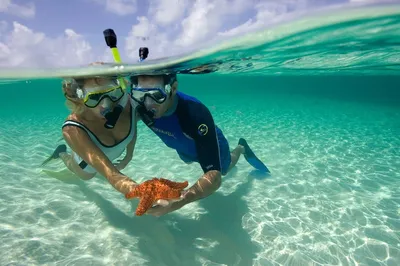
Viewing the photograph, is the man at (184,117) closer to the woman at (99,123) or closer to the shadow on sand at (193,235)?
the woman at (99,123)

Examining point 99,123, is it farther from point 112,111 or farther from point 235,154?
point 235,154

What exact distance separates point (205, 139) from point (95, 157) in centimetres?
179

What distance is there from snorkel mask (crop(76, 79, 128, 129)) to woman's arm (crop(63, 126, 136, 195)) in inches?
23.0

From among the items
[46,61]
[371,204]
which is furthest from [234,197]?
[46,61]

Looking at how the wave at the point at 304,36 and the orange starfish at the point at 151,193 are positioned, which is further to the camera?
the wave at the point at 304,36

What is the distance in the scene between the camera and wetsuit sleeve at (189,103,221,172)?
4.24 metres

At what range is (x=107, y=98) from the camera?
452 cm

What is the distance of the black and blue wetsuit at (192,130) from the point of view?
429 cm

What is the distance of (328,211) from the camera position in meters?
5.96

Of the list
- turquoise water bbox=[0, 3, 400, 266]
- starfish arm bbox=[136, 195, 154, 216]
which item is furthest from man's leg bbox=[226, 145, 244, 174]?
starfish arm bbox=[136, 195, 154, 216]

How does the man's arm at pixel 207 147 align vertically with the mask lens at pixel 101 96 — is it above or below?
below

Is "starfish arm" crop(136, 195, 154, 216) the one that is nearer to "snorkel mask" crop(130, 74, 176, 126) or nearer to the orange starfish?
the orange starfish

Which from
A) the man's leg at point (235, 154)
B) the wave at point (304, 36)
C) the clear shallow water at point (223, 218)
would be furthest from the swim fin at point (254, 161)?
the wave at point (304, 36)

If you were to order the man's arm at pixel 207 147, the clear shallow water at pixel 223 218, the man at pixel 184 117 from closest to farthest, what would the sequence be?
1. the man's arm at pixel 207 147
2. the man at pixel 184 117
3. the clear shallow water at pixel 223 218
